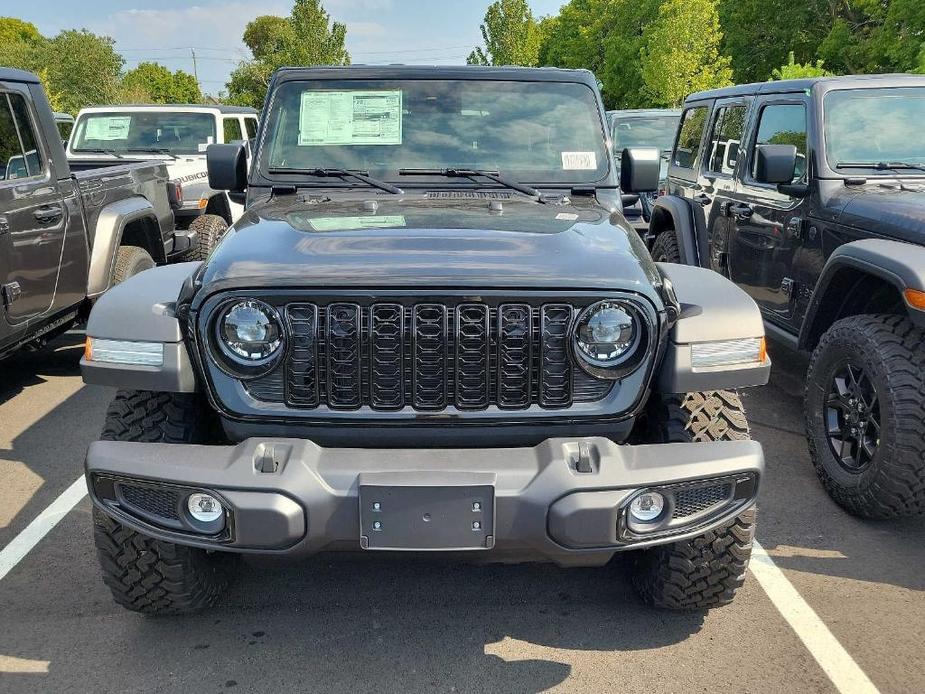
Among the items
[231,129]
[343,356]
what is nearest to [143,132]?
[231,129]

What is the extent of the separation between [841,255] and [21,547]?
12.9 feet

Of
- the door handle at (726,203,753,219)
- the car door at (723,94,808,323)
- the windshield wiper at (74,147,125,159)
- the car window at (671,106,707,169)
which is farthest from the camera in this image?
the windshield wiper at (74,147,125,159)

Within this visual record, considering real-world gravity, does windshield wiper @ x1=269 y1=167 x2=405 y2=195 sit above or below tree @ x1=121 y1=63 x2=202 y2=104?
above

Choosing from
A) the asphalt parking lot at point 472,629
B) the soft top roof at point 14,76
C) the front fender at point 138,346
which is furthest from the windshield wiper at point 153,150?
the front fender at point 138,346

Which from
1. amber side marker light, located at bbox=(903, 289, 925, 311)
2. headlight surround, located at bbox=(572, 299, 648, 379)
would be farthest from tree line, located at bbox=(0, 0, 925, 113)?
headlight surround, located at bbox=(572, 299, 648, 379)

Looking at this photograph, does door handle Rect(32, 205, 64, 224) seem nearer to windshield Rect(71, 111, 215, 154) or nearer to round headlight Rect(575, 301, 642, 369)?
round headlight Rect(575, 301, 642, 369)

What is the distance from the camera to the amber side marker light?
3633 millimetres

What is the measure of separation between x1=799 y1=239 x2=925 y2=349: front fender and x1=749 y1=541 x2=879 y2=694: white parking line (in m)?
1.17

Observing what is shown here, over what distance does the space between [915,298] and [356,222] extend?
2.28 m

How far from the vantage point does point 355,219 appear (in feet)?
10.6

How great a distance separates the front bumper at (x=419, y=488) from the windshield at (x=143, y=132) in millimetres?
9050

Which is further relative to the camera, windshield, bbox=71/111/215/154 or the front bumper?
windshield, bbox=71/111/215/154

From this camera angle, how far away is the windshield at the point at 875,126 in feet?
16.3

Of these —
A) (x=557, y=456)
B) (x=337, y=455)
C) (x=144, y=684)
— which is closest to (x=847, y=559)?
(x=557, y=456)
